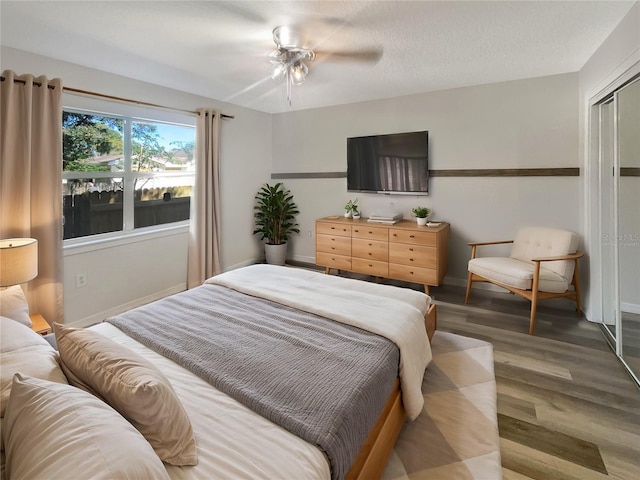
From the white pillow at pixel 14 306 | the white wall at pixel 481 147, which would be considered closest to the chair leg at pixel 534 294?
the white wall at pixel 481 147

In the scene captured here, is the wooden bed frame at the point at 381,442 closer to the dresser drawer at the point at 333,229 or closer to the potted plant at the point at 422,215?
the potted plant at the point at 422,215

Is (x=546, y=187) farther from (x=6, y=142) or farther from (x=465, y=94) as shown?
(x=6, y=142)

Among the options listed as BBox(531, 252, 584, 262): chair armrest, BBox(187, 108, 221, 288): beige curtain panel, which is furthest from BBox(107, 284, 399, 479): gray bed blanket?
BBox(187, 108, 221, 288): beige curtain panel

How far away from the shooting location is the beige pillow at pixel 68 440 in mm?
698

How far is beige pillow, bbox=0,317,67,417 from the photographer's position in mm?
1097

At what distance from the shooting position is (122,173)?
11.5 feet

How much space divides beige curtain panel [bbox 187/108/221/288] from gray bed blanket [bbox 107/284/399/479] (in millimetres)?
2045

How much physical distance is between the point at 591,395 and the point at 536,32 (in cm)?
→ 250

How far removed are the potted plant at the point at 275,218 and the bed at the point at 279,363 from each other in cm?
217

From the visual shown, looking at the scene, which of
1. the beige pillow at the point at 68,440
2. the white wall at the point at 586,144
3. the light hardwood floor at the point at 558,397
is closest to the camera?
the beige pillow at the point at 68,440

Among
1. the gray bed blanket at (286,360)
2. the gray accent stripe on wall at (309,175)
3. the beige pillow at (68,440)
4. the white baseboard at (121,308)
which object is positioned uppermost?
the gray accent stripe on wall at (309,175)

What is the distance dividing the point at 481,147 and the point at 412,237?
1.30m

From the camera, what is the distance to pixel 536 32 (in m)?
2.41

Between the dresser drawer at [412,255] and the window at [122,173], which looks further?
the dresser drawer at [412,255]
